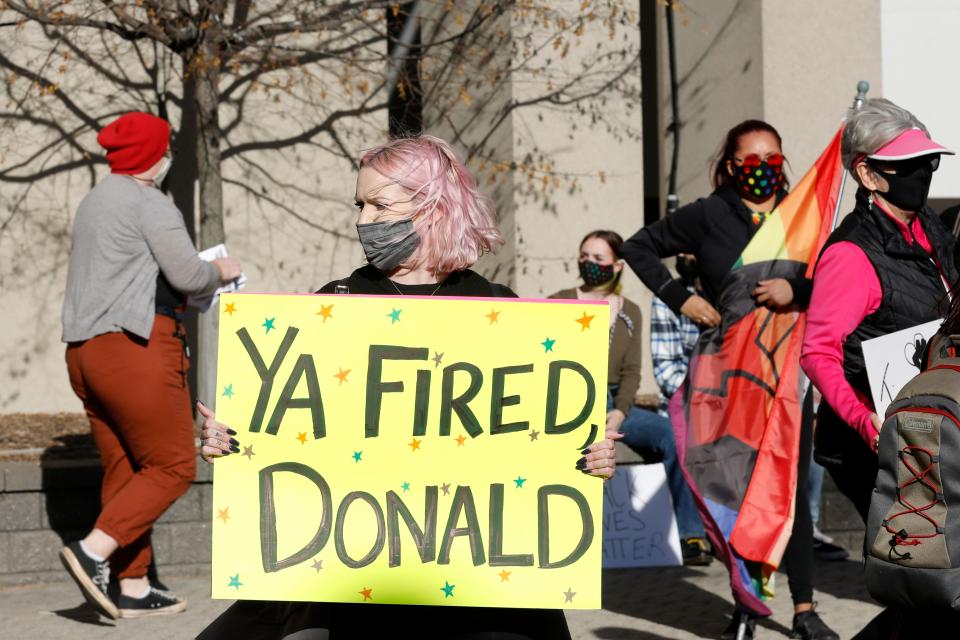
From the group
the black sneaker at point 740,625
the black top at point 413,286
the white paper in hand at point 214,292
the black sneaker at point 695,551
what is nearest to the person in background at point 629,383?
the black sneaker at point 695,551

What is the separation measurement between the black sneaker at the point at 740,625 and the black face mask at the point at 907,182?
2.10 meters

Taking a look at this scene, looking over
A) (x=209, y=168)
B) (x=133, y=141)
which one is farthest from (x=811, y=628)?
(x=209, y=168)

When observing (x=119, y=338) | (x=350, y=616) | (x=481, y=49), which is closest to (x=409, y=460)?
(x=350, y=616)

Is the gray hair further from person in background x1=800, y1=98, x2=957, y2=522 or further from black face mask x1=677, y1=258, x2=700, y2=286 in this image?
black face mask x1=677, y1=258, x2=700, y2=286

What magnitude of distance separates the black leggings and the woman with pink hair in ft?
8.81

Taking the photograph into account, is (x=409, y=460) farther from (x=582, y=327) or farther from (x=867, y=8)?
(x=867, y=8)

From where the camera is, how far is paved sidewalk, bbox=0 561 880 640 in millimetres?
6160

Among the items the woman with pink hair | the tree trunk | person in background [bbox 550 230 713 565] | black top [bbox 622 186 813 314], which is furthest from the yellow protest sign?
the tree trunk

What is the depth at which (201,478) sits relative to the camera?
7340mm

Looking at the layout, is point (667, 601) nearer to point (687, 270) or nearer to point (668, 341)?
point (687, 270)

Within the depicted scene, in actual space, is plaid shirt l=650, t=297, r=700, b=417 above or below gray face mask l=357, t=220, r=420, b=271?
below

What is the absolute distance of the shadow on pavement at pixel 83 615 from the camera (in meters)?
Answer: 6.37

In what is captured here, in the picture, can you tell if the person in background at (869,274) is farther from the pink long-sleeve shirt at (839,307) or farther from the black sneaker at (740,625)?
the black sneaker at (740,625)

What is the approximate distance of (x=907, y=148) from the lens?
14.1 feet
